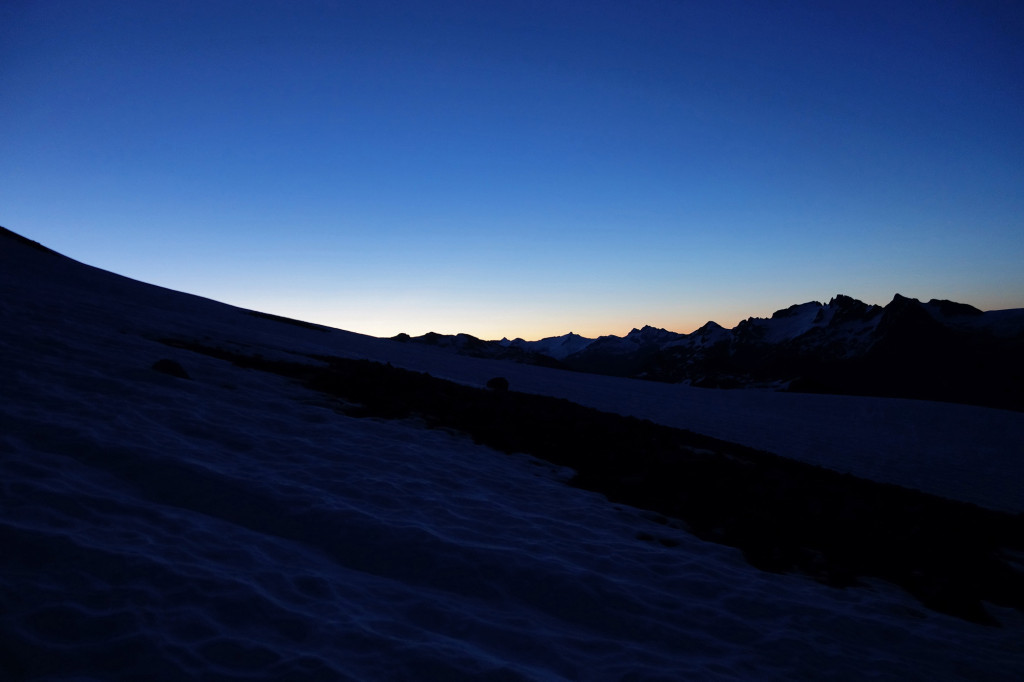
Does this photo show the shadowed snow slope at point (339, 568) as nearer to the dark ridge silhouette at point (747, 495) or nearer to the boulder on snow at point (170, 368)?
the boulder on snow at point (170, 368)

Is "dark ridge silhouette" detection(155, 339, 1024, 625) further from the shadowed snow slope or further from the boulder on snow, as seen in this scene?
the boulder on snow

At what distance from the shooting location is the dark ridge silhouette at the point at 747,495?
9.53 meters

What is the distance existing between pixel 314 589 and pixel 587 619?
2862 mm

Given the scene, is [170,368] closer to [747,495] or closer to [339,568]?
[339,568]

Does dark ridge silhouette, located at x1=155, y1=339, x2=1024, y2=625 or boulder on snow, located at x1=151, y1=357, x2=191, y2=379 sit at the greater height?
boulder on snow, located at x1=151, y1=357, x2=191, y2=379

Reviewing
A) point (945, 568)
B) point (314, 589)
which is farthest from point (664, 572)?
point (945, 568)

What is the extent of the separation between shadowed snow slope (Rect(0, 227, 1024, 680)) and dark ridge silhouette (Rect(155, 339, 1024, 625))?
0.85m

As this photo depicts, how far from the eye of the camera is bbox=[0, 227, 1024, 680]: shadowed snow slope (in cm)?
441

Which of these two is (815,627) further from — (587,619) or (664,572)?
(587,619)

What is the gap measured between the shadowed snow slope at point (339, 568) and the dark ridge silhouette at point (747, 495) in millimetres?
848

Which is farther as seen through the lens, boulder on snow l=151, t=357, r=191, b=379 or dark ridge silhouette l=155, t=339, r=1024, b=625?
boulder on snow l=151, t=357, r=191, b=379

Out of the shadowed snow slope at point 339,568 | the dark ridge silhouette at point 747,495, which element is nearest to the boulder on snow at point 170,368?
the shadowed snow slope at point 339,568

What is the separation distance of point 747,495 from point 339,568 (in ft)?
30.5

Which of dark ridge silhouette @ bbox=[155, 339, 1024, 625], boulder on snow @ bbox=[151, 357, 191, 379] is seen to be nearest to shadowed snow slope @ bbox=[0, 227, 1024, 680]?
boulder on snow @ bbox=[151, 357, 191, 379]
